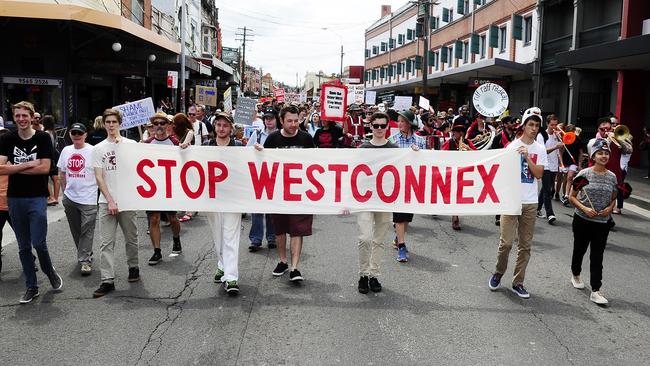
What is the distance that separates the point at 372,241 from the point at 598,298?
235 centimetres

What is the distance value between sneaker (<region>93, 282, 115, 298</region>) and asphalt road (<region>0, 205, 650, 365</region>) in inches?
3.4

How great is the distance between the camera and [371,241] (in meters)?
6.23

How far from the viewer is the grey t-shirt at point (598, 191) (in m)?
6.07

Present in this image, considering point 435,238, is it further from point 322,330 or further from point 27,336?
point 27,336

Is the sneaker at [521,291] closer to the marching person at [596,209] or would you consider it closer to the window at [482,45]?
the marching person at [596,209]

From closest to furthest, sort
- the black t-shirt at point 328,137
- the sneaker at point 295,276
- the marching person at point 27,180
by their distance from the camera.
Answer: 1. the marching person at point 27,180
2. the sneaker at point 295,276
3. the black t-shirt at point 328,137

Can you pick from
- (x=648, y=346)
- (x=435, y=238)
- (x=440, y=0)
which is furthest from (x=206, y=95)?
(x=440, y=0)

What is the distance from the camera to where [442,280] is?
A: 265 inches

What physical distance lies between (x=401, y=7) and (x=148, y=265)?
2103 inches

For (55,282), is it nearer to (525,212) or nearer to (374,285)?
(374,285)

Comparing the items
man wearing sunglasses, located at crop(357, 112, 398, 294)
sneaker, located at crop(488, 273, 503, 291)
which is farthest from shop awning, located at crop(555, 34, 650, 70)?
man wearing sunglasses, located at crop(357, 112, 398, 294)

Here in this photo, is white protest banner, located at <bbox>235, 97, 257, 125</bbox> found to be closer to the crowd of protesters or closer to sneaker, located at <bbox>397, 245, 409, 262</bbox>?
the crowd of protesters

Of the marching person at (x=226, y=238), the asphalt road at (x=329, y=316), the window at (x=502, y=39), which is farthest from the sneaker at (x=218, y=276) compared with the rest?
the window at (x=502, y=39)

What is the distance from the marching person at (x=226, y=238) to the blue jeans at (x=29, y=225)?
168 cm
